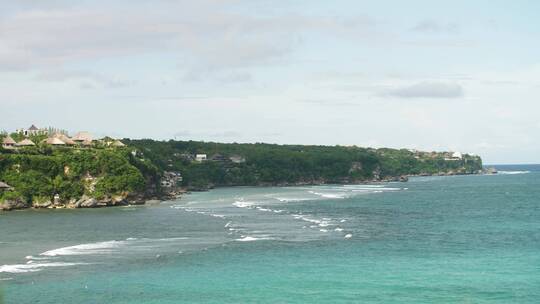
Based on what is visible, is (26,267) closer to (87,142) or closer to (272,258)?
(272,258)

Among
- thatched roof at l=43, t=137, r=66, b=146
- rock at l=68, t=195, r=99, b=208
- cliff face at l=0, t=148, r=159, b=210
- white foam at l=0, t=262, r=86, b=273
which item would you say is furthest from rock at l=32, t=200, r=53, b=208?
white foam at l=0, t=262, r=86, b=273

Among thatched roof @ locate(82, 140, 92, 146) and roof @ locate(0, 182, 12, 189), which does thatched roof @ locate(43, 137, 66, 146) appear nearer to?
thatched roof @ locate(82, 140, 92, 146)

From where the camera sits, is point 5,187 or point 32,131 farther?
point 32,131

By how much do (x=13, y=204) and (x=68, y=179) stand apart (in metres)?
11.1

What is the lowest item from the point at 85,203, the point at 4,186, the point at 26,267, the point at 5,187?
the point at 26,267

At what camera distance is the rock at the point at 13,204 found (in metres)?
105

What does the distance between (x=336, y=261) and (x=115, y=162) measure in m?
76.5

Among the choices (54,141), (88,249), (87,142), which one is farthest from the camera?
(87,142)

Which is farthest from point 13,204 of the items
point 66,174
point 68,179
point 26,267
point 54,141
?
point 26,267

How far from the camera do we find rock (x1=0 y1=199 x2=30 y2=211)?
346 ft

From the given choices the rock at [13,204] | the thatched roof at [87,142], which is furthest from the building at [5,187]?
the thatched roof at [87,142]

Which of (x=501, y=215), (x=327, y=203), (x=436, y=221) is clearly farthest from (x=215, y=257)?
(x=327, y=203)

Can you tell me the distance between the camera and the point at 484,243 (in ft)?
206

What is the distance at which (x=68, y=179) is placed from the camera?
115 m
